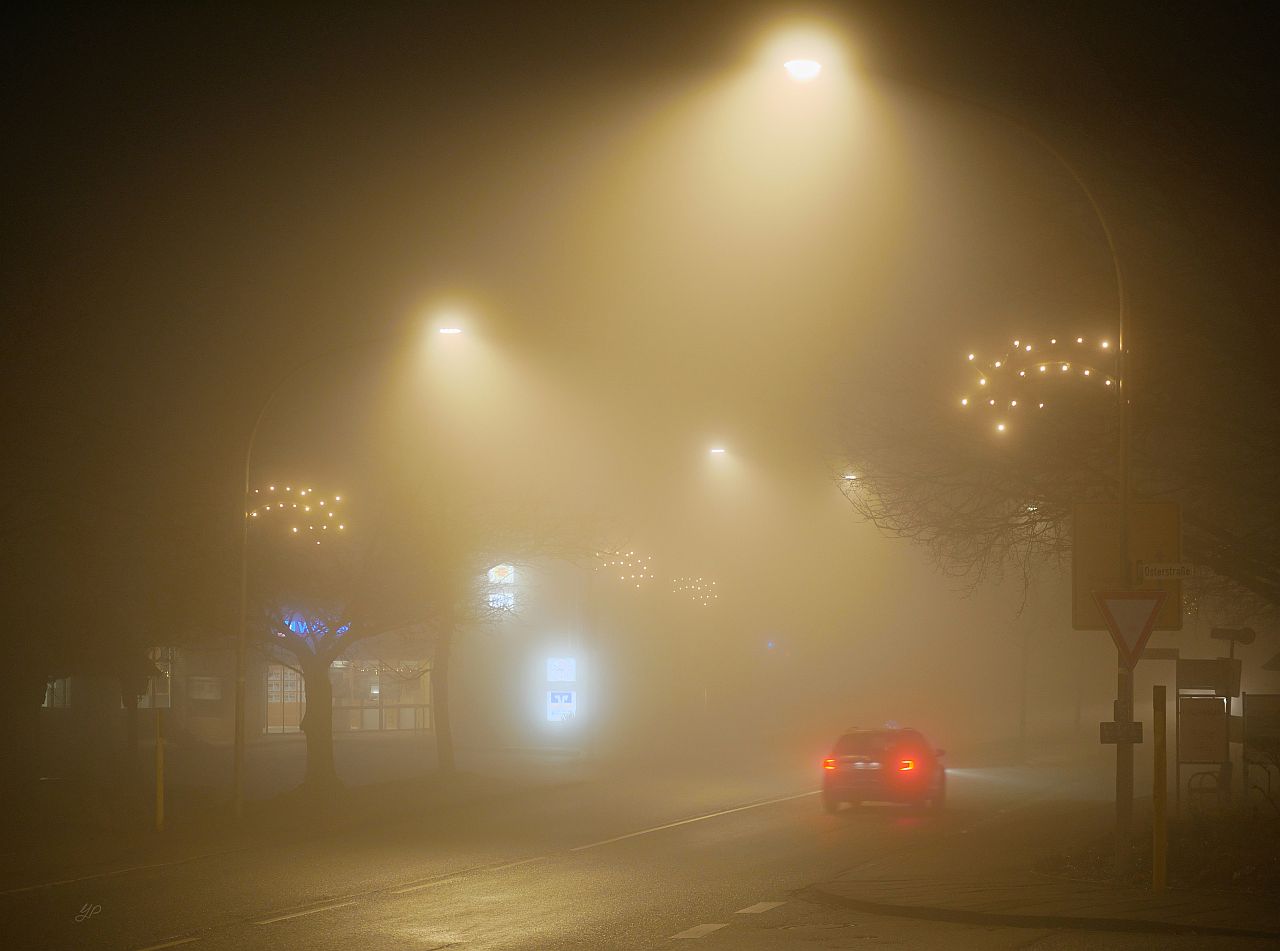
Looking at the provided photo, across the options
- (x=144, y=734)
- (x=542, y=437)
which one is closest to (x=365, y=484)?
(x=542, y=437)

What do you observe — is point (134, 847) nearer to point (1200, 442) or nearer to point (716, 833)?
point (716, 833)

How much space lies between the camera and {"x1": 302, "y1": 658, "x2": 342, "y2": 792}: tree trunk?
26.5m

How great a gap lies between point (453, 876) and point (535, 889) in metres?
1.57

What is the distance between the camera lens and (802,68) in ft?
41.5

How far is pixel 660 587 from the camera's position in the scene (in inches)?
2287

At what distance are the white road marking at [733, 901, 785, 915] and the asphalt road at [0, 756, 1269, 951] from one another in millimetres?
30

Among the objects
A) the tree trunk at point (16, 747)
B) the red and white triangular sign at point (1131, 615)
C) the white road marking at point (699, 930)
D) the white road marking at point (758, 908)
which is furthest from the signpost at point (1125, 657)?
the tree trunk at point (16, 747)

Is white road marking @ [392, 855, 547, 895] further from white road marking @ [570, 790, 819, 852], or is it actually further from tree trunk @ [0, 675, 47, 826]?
tree trunk @ [0, 675, 47, 826]

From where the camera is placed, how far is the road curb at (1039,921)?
449 inches

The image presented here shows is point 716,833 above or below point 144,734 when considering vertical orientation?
above

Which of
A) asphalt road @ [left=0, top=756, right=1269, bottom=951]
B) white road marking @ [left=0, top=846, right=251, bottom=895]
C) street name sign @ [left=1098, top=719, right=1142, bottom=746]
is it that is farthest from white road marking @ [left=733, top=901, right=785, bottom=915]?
white road marking @ [left=0, top=846, right=251, bottom=895]

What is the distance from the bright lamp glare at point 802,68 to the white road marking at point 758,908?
787 cm

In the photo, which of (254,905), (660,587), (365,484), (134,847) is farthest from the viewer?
(660,587)

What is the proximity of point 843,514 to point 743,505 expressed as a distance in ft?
20.1
